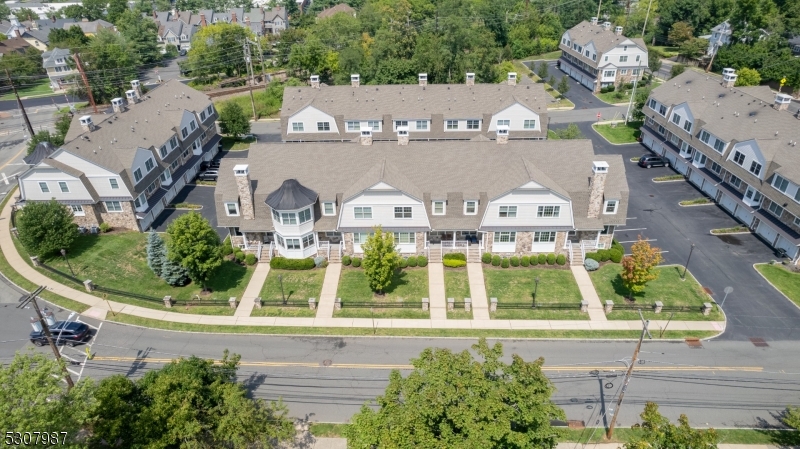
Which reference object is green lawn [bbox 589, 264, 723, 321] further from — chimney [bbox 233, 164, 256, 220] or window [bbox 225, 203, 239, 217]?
window [bbox 225, 203, 239, 217]

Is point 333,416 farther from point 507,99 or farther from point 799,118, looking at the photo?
point 799,118

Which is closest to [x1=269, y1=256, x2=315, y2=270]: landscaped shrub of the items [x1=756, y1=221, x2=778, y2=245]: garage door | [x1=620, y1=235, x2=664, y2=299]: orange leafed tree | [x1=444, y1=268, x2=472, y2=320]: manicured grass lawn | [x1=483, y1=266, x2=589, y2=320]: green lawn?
[x1=444, y1=268, x2=472, y2=320]: manicured grass lawn

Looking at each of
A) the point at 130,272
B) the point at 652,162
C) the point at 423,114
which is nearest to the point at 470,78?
the point at 423,114

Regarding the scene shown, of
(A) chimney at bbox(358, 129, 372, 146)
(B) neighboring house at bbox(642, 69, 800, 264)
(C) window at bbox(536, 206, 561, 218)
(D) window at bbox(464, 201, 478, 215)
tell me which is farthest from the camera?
(A) chimney at bbox(358, 129, 372, 146)

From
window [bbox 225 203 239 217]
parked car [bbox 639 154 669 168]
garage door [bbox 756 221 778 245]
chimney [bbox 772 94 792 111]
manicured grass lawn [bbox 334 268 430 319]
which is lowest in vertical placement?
manicured grass lawn [bbox 334 268 430 319]

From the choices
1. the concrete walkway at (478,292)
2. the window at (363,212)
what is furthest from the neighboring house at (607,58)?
the window at (363,212)

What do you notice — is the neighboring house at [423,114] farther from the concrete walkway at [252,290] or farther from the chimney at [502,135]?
the concrete walkway at [252,290]
